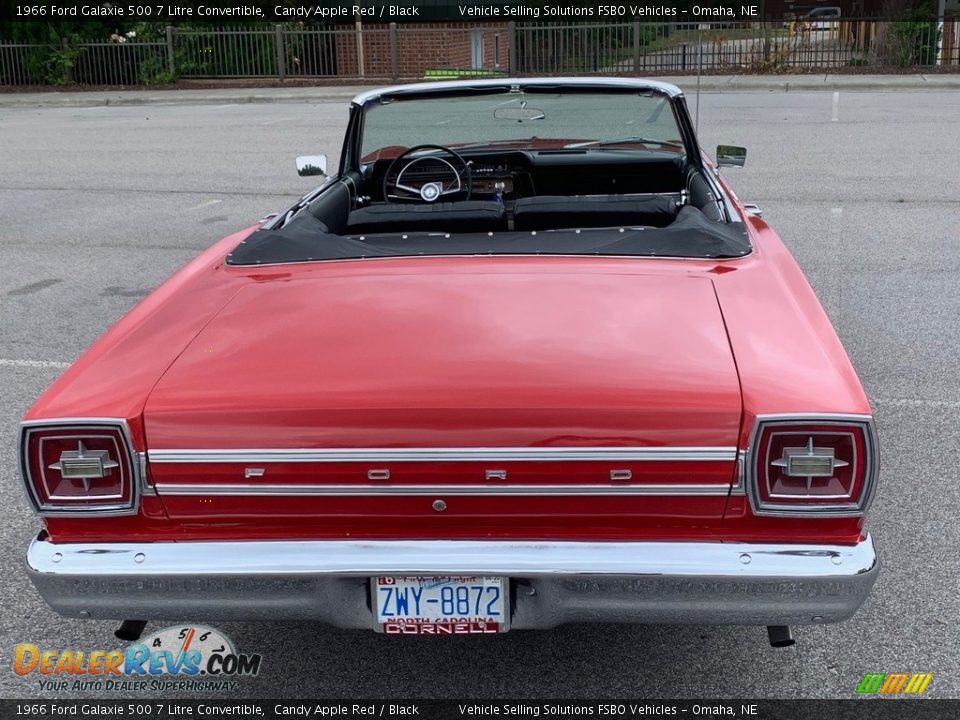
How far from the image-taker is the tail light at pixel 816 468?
2.44 meters

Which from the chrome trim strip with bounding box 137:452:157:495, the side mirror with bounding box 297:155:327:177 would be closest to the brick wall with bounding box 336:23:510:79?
the side mirror with bounding box 297:155:327:177

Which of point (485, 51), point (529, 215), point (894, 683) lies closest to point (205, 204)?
point (529, 215)

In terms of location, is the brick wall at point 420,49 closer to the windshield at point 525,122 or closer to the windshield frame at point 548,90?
the windshield at point 525,122

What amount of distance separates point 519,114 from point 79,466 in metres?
3.07

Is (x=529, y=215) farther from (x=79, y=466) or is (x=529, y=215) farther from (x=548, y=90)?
(x=79, y=466)

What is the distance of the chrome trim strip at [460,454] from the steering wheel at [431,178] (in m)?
2.29

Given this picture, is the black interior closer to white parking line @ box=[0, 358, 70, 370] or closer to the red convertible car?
the red convertible car

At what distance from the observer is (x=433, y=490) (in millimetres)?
2479

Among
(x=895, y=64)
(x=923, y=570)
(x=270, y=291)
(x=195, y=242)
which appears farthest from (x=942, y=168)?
(x=895, y=64)

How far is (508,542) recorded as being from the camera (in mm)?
2514

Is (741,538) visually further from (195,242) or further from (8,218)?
(8,218)

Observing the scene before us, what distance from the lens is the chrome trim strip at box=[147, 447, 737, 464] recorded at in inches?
95.2

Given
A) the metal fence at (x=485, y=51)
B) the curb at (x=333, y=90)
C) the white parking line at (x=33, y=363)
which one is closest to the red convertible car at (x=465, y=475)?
the white parking line at (x=33, y=363)

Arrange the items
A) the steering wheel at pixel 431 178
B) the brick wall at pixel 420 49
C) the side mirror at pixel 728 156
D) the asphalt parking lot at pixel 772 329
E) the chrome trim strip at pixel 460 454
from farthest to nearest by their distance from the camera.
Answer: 1. the brick wall at pixel 420 49
2. the side mirror at pixel 728 156
3. the steering wheel at pixel 431 178
4. the asphalt parking lot at pixel 772 329
5. the chrome trim strip at pixel 460 454
